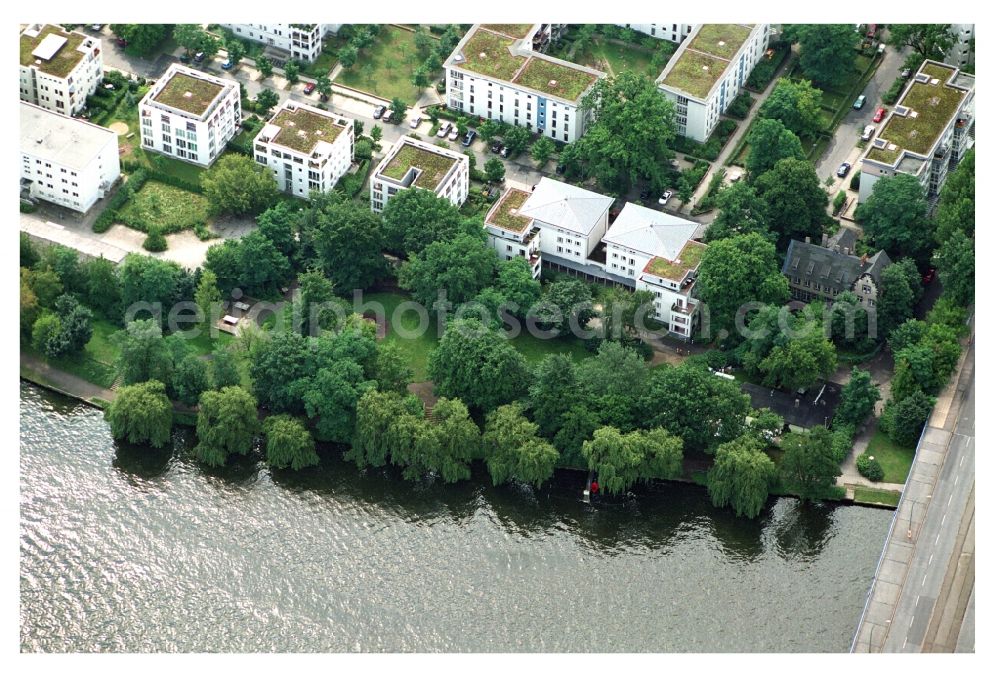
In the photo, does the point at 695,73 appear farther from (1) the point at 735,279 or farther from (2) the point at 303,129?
(2) the point at 303,129

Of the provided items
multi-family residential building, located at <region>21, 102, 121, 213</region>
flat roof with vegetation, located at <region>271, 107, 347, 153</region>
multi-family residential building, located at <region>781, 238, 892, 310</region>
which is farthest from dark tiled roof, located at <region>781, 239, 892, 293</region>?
multi-family residential building, located at <region>21, 102, 121, 213</region>

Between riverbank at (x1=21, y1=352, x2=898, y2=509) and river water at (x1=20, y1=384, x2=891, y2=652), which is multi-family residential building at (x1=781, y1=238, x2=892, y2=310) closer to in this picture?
riverbank at (x1=21, y1=352, x2=898, y2=509)

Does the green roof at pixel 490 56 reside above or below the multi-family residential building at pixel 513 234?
above

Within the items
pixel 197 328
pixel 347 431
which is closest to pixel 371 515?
pixel 347 431

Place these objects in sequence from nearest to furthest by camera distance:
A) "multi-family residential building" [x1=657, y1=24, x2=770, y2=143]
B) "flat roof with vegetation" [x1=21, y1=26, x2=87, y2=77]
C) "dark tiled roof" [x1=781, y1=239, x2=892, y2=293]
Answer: "dark tiled roof" [x1=781, y1=239, x2=892, y2=293] < "multi-family residential building" [x1=657, y1=24, x2=770, y2=143] < "flat roof with vegetation" [x1=21, y1=26, x2=87, y2=77]

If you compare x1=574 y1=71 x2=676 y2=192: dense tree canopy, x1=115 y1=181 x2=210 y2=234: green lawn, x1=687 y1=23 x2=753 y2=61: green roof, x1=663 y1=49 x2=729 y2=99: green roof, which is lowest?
x1=115 y1=181 x2=210 y2=234: green lawn

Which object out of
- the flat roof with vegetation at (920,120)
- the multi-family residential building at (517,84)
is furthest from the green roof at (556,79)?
the flat roof with vegetation at (920,120)

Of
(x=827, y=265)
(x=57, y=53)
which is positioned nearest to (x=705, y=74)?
(x=827, y=265)

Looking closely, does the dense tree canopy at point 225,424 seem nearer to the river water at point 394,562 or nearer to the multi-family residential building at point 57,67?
the river water at point 394,562
